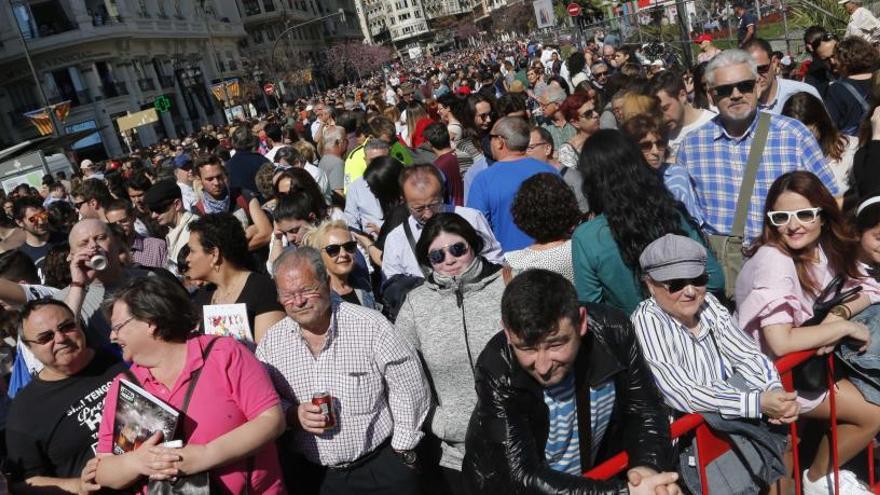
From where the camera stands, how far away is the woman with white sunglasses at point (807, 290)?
3117 mm

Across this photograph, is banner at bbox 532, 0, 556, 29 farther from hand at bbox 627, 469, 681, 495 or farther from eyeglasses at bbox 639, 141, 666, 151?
hand at bbox 627, 469, 681, 495

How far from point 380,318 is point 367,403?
0.42m

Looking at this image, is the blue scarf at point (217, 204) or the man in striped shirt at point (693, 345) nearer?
the man in striped shirt at point (693, 345)

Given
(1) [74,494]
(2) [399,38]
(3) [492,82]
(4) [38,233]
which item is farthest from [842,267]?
(2) [399,38]

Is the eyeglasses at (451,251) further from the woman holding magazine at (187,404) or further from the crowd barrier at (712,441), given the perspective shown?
the crowd barrier at (712,441)

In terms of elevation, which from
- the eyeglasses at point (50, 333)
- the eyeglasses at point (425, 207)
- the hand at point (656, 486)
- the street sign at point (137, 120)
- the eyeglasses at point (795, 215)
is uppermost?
the street sign at point (137, 120)

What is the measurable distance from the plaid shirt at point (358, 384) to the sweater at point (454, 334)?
0.30 feet

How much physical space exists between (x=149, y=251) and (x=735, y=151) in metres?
4.83

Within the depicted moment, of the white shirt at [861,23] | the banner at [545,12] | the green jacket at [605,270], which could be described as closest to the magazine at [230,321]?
the green jacket at [605,270]

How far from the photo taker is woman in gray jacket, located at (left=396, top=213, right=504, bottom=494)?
10.6 ft

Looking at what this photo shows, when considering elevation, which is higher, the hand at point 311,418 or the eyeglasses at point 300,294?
the eyeglasses at point 300,294

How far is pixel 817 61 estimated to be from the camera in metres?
7.79

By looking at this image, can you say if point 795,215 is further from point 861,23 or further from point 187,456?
point 861,23

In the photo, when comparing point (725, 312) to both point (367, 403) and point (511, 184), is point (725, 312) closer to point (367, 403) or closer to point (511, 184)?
point (367, 403)
